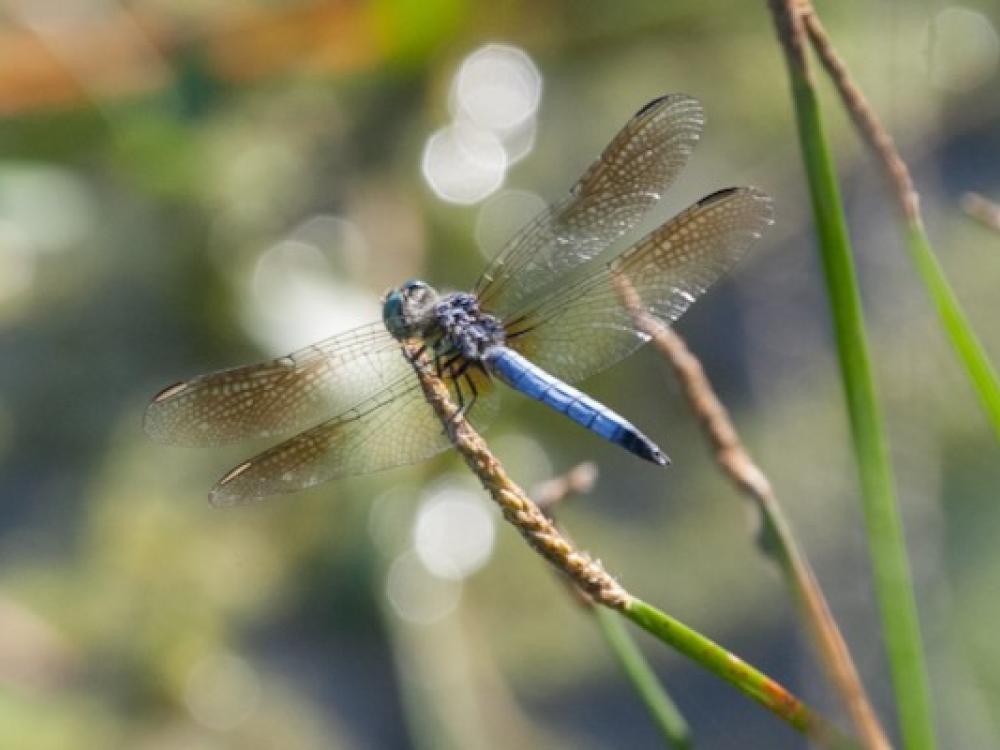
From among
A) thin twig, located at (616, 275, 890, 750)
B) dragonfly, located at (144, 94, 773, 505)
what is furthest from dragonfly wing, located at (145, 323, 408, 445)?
thin twig, located at (616, 275, 890, 750)

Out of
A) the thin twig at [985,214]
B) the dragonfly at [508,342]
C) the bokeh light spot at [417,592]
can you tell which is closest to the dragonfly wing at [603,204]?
the dragonfly at [508,342]

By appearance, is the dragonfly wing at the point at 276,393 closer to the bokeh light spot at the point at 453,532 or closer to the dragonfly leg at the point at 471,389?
the dragonfly leg at the point at 471,389

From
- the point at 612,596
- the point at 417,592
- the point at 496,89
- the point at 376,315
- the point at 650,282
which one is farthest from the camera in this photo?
the point at 496,89

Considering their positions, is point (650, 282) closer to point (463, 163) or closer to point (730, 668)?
point (730, 668)

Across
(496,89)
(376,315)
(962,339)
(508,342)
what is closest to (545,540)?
(962,339)

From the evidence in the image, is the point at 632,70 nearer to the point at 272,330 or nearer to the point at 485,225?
the point at 485,225

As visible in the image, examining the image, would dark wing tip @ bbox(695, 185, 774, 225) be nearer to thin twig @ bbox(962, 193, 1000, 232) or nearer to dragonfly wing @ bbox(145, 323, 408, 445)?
thin twig @ bbox(962, 193, 1000, 232)
